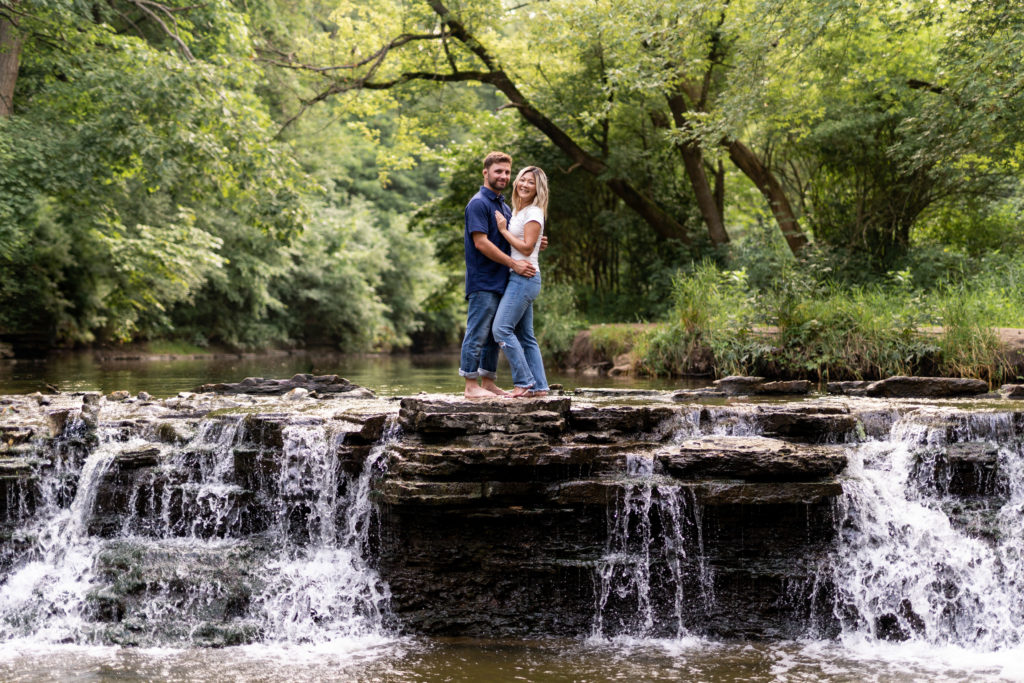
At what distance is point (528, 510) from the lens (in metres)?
6.02

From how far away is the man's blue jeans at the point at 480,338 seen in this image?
6.49m

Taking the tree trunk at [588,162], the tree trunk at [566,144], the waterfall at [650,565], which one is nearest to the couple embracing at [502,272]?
the waterfall at [650,565]

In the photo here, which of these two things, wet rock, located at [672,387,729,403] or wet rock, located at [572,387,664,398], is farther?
wet rock, located at [572,387,664,398]

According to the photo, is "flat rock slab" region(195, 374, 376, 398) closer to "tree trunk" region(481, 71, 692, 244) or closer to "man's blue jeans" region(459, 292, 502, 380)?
"man's blue jeans" region(459, 292, 502, 380)

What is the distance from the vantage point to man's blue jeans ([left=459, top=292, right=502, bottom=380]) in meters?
6.49

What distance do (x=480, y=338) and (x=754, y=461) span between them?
2.20 metres

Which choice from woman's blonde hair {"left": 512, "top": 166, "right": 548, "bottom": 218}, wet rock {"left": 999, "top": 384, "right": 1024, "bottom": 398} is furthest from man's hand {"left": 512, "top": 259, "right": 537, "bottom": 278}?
wet rock {"left": 999, "top": 384, "right": 1024, "bottom": 398}

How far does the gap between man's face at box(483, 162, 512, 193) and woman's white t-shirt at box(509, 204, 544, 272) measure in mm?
A: 254

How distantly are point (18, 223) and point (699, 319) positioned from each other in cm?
1058

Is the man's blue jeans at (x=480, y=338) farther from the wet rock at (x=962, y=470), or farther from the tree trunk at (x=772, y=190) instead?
the tree trunk at (x=772, y=190)

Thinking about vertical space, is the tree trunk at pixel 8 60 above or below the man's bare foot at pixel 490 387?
above

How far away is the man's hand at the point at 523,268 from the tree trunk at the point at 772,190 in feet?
39.6

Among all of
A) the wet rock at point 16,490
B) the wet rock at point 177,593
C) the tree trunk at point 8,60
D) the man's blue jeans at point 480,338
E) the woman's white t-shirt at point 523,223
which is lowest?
the wet rock at point 177,593

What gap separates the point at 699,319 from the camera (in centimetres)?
1364
